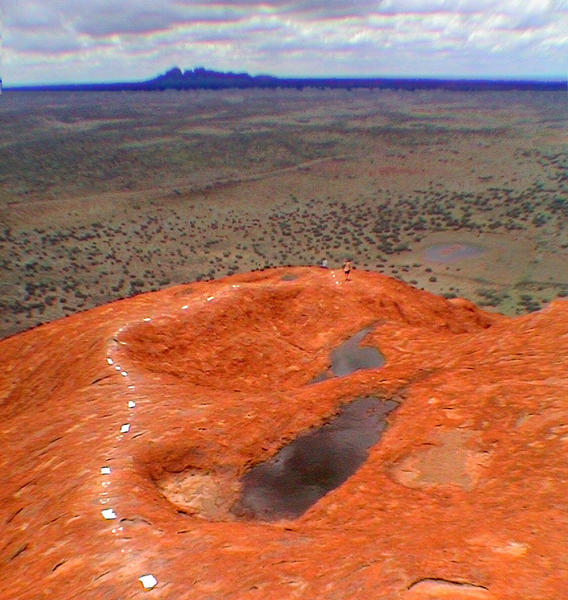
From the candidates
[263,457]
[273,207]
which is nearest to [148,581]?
[263,457]

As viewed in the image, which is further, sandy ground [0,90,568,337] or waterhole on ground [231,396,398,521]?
sandy ground [0,90,568,337]

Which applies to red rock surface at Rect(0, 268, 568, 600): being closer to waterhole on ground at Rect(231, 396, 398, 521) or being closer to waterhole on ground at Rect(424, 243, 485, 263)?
waterhole on ground at Rect(231, 396, 398, 521)

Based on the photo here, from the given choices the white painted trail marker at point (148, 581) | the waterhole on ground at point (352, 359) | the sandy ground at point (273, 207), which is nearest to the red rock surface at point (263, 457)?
the white painted trail marker at point (148, 581)

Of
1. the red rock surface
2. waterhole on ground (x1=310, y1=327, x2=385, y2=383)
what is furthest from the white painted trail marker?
waterhole on ground (x1=310, y1=327, x2=385, y2=383)

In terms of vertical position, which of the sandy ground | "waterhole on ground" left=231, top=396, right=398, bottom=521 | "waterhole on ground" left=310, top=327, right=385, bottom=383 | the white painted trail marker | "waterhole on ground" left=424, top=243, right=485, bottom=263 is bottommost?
"waterhole on ground" left=424, top=243, right=485, bottom=263

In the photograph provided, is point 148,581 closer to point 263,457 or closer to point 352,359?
point 263,457

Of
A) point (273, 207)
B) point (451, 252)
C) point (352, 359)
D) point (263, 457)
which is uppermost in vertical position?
point (263, 457)

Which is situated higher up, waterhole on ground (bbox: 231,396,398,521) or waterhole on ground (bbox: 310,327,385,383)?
waterhole on ground (bbox: 231,396,398,521)
